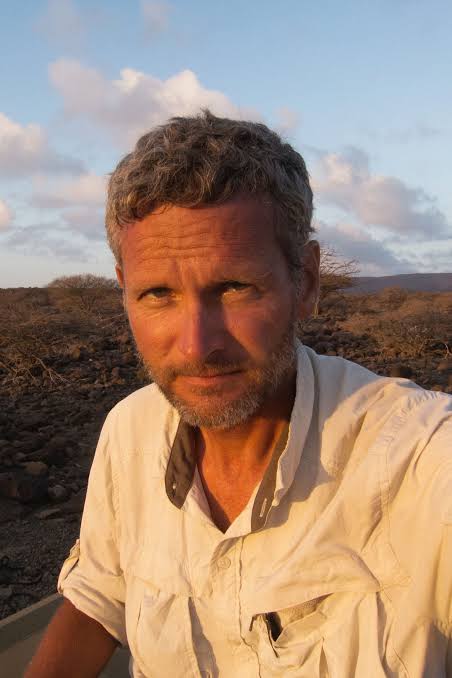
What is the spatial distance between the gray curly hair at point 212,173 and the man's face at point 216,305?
35 mm

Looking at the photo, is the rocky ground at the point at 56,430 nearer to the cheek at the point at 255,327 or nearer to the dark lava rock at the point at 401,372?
the dark lava rock at the point at 401,372

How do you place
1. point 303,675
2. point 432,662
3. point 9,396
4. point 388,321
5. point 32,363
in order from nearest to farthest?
point 432,662
point 303,675
point 9,396
point 32,363
point 388,321

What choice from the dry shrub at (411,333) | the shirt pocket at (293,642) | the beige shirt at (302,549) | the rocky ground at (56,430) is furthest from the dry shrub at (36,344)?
the shirt pocket at (293,642)

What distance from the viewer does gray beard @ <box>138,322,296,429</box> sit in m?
1.43

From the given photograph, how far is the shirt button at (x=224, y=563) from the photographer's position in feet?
4.46

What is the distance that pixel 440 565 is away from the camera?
110 centimetres

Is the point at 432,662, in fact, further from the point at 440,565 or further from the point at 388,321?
the point at 388,321

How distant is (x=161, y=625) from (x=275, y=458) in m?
0.48

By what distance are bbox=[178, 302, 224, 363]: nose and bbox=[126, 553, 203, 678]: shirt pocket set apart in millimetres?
523

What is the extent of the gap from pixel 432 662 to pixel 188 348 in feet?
2.60

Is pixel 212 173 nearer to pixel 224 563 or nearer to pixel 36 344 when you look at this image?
pixel 224 563

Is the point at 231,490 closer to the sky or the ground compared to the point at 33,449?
closer to the sky

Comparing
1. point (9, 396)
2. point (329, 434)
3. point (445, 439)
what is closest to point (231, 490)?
point (329, 434)

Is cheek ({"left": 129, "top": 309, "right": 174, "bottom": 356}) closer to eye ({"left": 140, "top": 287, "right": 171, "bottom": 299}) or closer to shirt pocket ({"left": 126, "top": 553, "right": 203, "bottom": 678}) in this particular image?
eye ({"left": 140, "top": 287, "right": 171, "bottom": 299})
